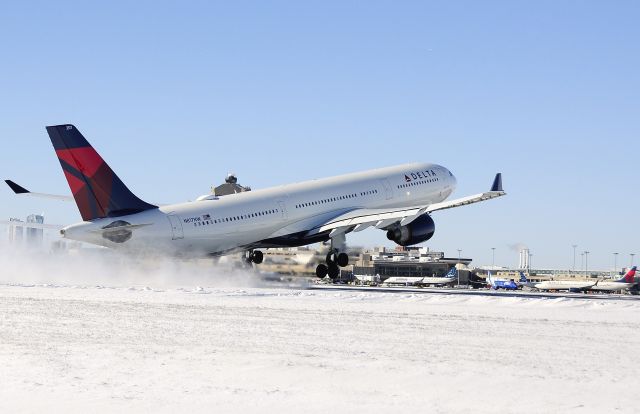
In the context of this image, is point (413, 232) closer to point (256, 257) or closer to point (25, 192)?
point (256, 257)

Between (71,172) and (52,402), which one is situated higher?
(71,172)

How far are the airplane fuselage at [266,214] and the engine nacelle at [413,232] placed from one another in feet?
12.9

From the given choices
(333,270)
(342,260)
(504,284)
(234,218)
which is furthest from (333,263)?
(504,284)

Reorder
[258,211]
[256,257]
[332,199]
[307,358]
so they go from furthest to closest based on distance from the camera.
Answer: [332,199], [256,257], [258,211], [307,358]

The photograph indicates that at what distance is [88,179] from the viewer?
149 ft

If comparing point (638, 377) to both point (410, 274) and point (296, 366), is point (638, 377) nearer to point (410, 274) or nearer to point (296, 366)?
point (296, 366)

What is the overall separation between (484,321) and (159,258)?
74.3 feet

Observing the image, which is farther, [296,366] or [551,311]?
[551,311]

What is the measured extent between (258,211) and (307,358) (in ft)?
107

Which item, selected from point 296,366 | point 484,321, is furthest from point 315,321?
point 296,366

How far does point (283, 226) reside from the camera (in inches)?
2074

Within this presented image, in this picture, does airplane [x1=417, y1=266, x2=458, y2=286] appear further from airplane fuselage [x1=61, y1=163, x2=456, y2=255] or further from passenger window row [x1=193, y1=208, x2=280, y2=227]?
passenger window row [x1=193, y1=208, x2=280, y2=227]

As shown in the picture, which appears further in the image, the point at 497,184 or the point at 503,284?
the point at 503,284

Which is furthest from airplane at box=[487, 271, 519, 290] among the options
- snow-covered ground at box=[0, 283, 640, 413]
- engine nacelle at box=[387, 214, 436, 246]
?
snow-covered ground at box=[0, 283, 640, 413]
